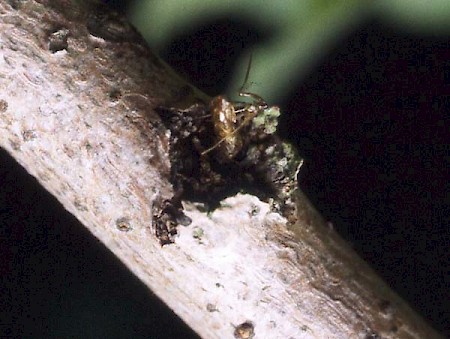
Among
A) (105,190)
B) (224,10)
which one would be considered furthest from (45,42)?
(224,10)

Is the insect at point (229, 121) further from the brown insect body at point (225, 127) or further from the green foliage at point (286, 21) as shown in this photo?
the green foliage at point (286, 21)

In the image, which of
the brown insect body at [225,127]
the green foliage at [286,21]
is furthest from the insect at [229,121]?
the green foliage at [286,21]

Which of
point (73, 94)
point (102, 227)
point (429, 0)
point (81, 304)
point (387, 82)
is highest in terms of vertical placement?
point (429, 0)

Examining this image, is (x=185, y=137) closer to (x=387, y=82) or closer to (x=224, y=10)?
(x=224, y=10)

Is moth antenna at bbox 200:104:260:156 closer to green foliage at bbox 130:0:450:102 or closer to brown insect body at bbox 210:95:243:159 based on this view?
brown insect body at bbox 210:95:243:159

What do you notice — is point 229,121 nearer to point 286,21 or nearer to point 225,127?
point 225,127
